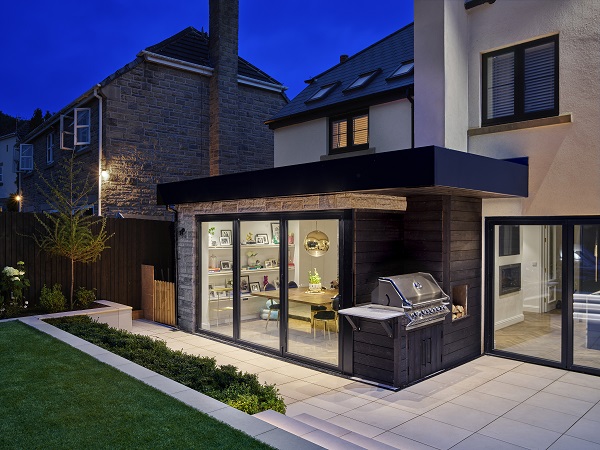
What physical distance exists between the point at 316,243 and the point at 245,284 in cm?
208

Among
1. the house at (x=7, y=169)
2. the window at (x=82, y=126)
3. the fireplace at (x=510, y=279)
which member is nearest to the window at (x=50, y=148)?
the window at (x=82, y=126)

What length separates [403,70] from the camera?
1095 centimetres

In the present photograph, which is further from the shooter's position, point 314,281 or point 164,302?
point 164,302

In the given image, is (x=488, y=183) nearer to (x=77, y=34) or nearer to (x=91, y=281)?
(x=91, y=281)

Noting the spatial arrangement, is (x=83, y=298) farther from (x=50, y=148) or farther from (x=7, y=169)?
(x=7, y=169)

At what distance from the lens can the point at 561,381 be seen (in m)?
6.98

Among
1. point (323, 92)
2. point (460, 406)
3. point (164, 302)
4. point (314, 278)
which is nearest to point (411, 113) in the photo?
point (323, 92)

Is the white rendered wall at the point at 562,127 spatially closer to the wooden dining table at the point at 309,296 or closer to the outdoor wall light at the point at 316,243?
the outdoor wall light at the point at 316,243

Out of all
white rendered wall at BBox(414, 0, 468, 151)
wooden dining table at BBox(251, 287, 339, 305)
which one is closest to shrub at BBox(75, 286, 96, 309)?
wooden dining table at BBox(251, 287, 339, 305)

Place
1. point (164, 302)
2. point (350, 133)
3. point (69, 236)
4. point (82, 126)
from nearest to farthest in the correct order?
1. point (69, 236)
2. point (164, 302)
3. point (350, 133)
4. point (82, 126)

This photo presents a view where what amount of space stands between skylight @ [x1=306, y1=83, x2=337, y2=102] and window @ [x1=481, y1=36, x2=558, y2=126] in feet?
16.3

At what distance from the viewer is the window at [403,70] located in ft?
35.1

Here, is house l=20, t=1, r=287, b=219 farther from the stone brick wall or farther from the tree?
the stone brick wall

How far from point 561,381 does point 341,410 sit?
3.46 meters
